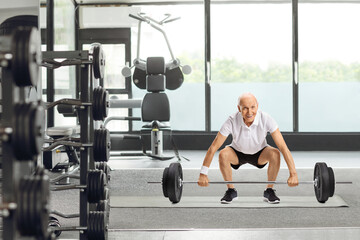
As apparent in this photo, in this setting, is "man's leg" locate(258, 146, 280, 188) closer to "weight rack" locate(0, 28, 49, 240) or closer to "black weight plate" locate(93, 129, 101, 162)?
"black weight plate" locate(93, 129, 101, 162)

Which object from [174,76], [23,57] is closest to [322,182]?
[23,57]

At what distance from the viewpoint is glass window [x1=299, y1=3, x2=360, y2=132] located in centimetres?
750

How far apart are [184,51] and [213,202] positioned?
12.1ft

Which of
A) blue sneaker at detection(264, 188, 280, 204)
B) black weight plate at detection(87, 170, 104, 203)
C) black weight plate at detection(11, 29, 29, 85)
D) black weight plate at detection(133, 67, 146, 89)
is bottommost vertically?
blue sneaker at detection(264, 188, 280, 204)

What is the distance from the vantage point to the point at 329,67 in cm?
752

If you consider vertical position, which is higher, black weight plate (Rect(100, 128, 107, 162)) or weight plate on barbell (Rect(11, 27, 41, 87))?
weight plate on barbell (Rect(11, 27, 41, 87))

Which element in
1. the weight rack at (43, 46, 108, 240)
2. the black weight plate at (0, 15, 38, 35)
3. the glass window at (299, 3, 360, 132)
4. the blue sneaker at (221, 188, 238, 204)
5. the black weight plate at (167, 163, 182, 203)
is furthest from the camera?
the glass window at (299, 3, 360, 132)

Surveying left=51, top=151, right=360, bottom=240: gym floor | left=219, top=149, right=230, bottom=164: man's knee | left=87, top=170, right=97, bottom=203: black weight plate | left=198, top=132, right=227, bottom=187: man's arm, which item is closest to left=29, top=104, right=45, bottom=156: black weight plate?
left=87, top=170, right=97, bottom=203: black weight plate

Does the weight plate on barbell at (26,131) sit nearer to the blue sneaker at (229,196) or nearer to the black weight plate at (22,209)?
the black weight plate at (22,209)

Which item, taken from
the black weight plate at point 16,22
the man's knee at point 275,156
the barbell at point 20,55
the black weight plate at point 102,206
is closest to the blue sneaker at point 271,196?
the man's knee at point 275,156

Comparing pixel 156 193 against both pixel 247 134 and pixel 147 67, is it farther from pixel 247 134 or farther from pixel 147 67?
pixel 147 67

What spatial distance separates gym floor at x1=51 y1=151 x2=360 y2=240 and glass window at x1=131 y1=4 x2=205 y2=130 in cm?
241

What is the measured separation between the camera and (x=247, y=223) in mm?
3586

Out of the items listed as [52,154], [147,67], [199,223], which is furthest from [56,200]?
[147,67]
